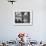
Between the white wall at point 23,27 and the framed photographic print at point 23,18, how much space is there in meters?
0.14

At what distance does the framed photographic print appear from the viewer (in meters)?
4.62

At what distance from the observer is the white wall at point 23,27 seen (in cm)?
461

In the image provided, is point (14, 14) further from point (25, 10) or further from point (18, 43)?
point (18, 43)

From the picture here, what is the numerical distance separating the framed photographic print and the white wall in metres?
0.14

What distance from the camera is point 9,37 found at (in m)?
4.67

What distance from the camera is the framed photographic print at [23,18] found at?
462cm

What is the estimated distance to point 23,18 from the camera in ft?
15.3

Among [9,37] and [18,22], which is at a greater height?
[18,22]

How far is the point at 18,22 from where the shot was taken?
183 inches

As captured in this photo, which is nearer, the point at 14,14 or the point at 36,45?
the point at 36,45

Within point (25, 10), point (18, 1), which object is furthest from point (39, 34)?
point (18, 1)

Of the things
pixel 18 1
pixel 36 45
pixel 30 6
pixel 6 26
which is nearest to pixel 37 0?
pixel 30 6

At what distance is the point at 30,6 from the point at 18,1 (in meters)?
0.46

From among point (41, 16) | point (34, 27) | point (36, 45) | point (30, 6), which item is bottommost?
point (36, 45)
